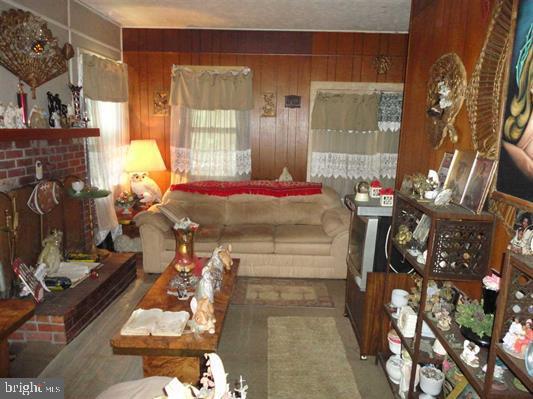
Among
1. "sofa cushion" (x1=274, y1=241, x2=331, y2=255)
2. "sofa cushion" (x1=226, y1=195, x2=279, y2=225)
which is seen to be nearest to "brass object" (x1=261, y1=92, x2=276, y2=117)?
"sofa cushion" (x1=226, y1=195, x2=279, y2=225)

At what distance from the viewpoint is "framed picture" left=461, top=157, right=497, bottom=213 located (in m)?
1.81

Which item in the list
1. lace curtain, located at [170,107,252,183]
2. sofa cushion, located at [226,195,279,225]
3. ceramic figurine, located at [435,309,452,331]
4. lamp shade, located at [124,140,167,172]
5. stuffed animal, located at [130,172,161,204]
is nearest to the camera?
ceramic figurine, located at [435,309,452,331]

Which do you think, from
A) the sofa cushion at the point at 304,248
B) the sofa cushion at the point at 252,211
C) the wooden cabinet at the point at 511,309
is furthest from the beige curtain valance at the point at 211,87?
the wooden cabinet at the point at 511,309

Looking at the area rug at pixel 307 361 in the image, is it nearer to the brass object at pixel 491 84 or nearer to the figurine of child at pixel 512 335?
the figurine of child at pixel 512 335

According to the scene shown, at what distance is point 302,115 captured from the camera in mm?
5426

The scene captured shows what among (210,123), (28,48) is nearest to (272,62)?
(210,123)

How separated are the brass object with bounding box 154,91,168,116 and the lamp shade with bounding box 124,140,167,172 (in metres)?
0.49

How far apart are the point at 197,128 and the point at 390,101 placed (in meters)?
2.54

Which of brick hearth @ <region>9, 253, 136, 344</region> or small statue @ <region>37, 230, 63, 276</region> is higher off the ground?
small statue @ <region>37, 230, 63, 276</region>

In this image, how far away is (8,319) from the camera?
2354 millimetres

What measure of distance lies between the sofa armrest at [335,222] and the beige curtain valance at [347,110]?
1392 millimetres

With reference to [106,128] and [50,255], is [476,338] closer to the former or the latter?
[50,255]

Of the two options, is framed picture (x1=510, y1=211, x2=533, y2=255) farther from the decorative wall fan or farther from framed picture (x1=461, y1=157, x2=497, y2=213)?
the decorative wall fan

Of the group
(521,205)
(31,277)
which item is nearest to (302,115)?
(31,277)
